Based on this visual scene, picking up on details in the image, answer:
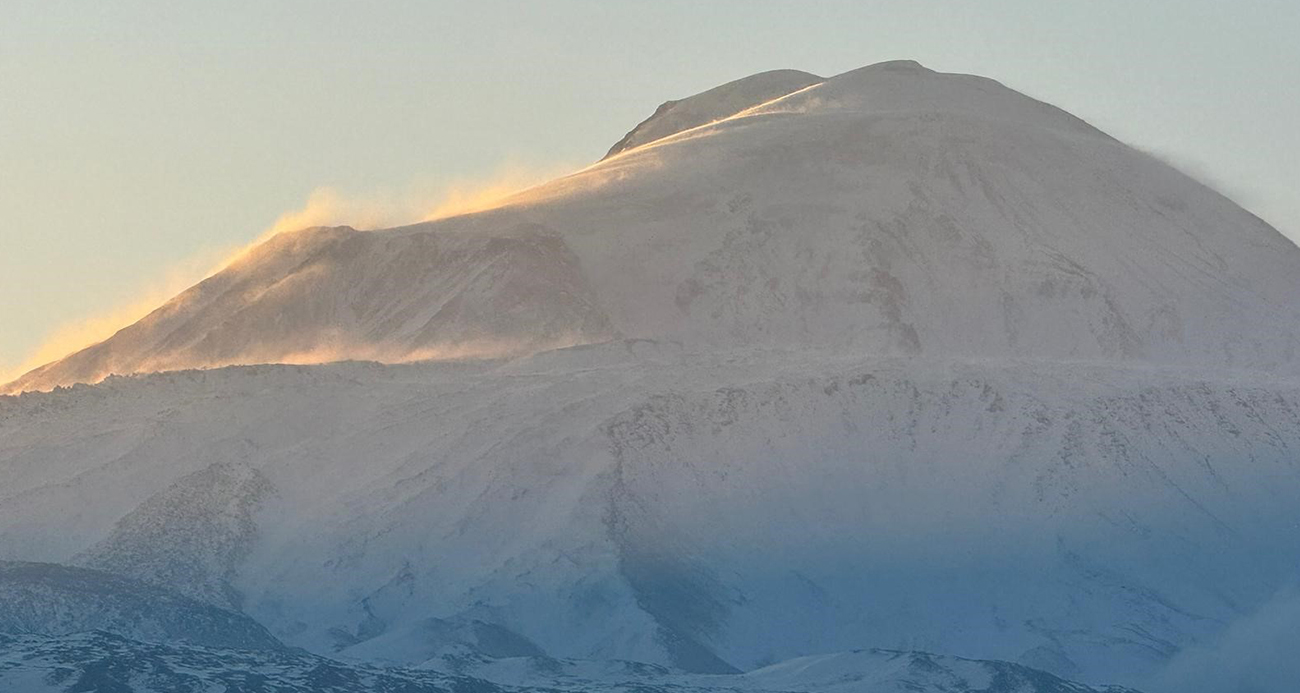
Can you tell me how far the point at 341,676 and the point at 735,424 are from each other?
2861cm

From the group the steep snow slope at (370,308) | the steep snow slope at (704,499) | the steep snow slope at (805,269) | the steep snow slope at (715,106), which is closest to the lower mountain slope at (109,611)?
the steep snow slope at (704,499)

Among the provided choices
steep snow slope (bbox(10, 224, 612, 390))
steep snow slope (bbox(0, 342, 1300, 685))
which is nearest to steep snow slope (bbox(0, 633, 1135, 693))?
steep snow slope (bbox(0, 342, 1300, 685))

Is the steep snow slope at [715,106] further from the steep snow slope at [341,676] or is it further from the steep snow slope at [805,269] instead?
the steep snow slope at [341,676]

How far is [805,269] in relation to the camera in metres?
160

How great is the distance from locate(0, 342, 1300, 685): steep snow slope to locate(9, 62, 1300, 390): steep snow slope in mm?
6866

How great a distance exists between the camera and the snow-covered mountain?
129m

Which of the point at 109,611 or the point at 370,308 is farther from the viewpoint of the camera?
the point at 370,308

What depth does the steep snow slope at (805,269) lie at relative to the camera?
155m

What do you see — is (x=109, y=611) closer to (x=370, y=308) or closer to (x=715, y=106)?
(x=370, y=308)

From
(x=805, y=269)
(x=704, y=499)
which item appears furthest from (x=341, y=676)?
(x=805, y=269)

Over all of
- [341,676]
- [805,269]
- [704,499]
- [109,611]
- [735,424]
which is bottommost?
[341,676]

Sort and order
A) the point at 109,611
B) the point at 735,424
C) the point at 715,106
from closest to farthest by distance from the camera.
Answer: the point at 109,611 < the point at 735,424 < the point at 715,106

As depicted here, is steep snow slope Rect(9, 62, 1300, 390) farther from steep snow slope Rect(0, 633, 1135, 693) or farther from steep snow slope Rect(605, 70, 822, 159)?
steep snow slope Rect(0, 633, 1135, 693)

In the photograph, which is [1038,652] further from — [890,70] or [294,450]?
[890,70]
